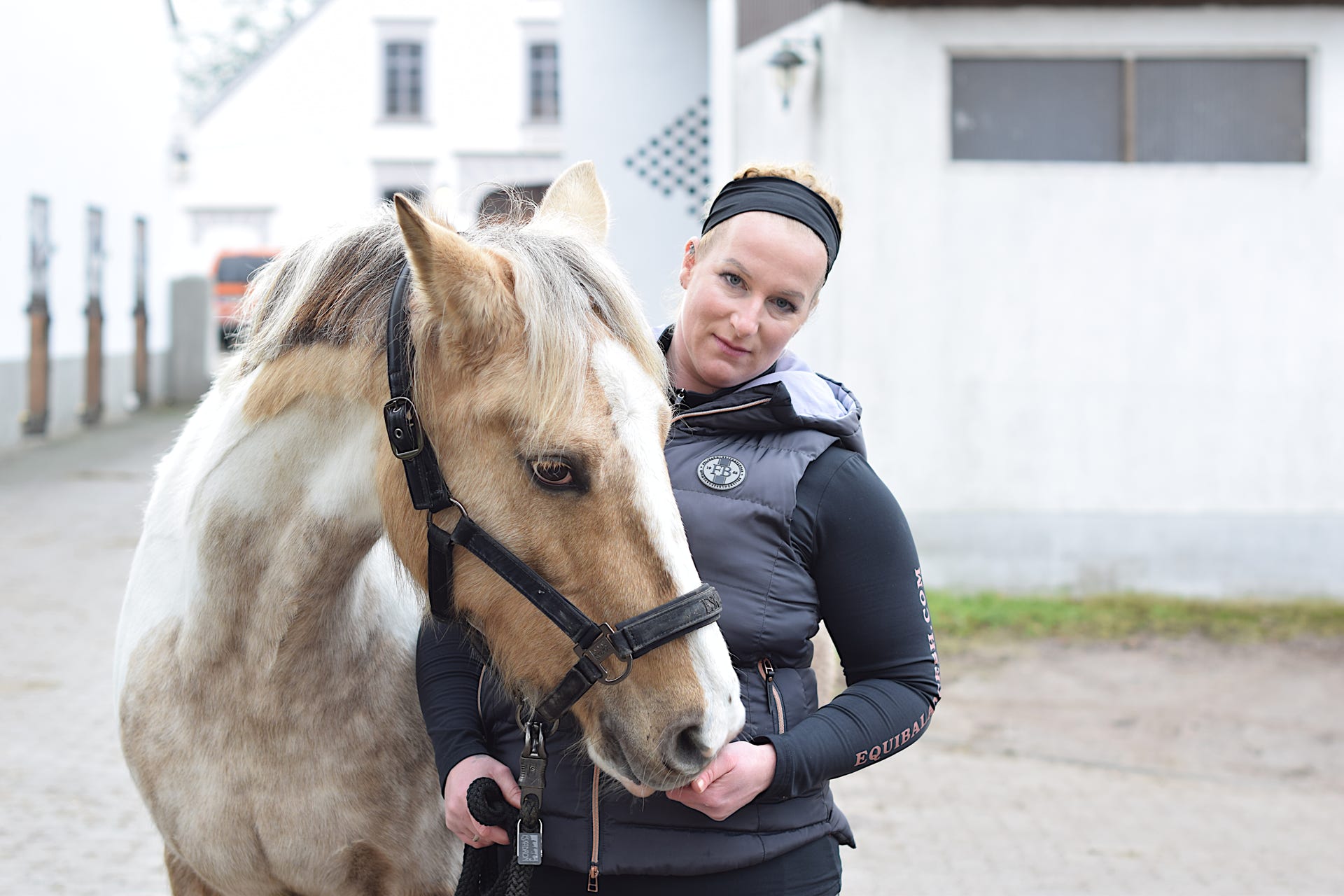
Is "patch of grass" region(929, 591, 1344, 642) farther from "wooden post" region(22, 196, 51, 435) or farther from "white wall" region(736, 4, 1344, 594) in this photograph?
"wooden post" region(22, 196, 51, 435)

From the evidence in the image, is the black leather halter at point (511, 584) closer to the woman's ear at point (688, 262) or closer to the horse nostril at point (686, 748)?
the horse nostril at point (686, 748)

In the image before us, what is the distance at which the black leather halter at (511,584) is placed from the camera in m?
1.49

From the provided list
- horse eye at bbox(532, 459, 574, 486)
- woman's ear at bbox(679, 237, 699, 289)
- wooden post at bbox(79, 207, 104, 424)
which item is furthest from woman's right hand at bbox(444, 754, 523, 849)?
wooden post at bbox(79, 207, 104, 424)

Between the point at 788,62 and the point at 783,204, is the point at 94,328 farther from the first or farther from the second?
the point at 783,204

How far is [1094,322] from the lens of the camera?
22.2ft

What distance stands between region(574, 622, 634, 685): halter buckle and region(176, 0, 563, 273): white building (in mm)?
26166

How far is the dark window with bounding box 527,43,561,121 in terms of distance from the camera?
27031 millimetres

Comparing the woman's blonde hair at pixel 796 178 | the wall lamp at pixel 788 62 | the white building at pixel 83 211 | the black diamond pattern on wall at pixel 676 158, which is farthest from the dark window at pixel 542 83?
the woman's blonde hair at pixel 796 178

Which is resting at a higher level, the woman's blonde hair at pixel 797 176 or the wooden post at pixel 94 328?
the wooden post at pixel 94 328

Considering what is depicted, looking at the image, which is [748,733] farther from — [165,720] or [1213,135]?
[1213,135]

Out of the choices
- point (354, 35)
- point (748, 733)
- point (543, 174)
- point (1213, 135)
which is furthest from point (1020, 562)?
point (354, 35)

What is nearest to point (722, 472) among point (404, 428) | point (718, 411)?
point (718, 411)

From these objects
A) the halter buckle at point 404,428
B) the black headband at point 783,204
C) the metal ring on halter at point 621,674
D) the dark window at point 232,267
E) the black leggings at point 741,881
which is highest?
the dark window at point 232,267

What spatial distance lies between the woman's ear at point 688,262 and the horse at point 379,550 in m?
0.16
